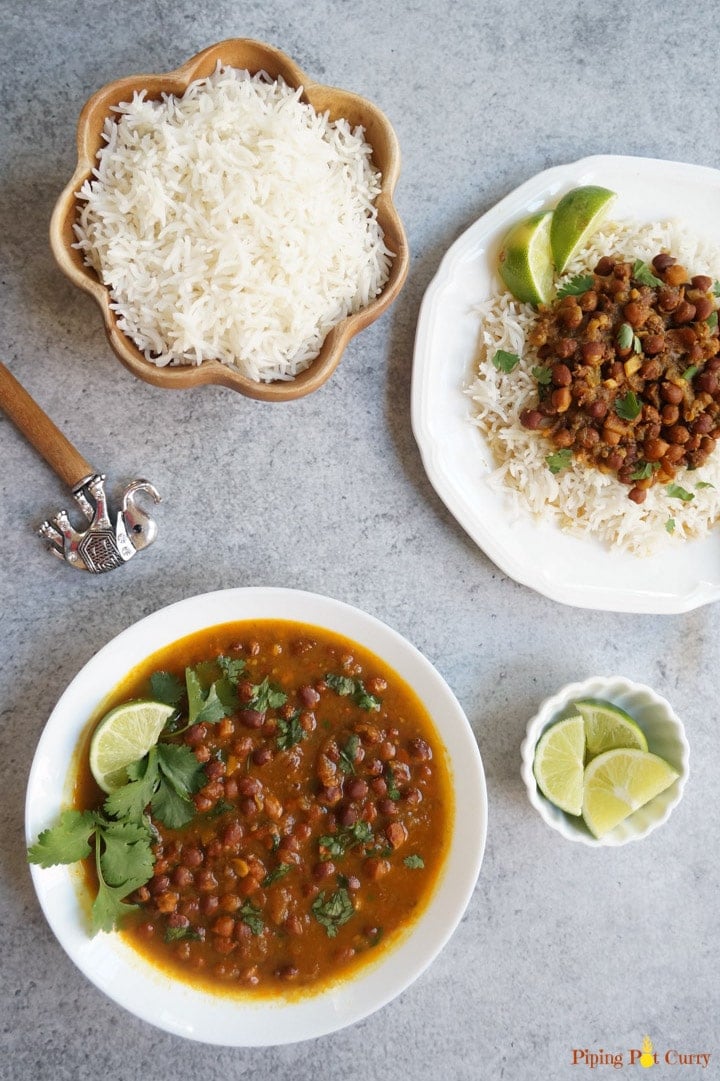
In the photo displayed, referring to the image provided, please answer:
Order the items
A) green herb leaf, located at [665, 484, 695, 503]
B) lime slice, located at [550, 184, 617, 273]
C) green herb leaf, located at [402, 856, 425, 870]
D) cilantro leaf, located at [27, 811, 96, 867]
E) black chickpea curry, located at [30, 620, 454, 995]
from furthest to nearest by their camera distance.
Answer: green herb leaf, located at [665, 484, 695, 503], lime slice, located at [550, 184, 617, 273], green herb leaf, located at [402, 856, 425, 870], black chickpea curry, located at [30, 620, 454, 995], cilantro leaf, located at [27, 811, 96, 867]

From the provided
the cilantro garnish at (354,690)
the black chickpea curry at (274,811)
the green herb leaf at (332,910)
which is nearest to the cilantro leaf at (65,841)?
the black chickpea curry at (274,811)

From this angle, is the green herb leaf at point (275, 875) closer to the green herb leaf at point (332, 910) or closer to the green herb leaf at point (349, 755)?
the green herb leaf at point (332, 910)

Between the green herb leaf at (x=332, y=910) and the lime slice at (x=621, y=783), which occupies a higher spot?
the green herb leaf at (x=332, y=910)

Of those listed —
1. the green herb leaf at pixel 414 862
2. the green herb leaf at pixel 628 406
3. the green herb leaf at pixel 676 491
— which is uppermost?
the green herb leaf at pixel 628 406

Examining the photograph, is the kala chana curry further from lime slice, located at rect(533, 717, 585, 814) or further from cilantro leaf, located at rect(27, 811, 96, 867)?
cilantro leaf, located at rect(27, 811, 96, 867)

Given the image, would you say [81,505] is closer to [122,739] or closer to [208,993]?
[122,739]

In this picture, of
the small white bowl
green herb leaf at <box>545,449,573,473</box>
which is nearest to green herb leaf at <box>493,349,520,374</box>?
green herb leaf at <box>545,449,573,473</box>

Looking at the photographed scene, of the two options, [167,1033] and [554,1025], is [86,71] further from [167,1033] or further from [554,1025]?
[554,1025]
